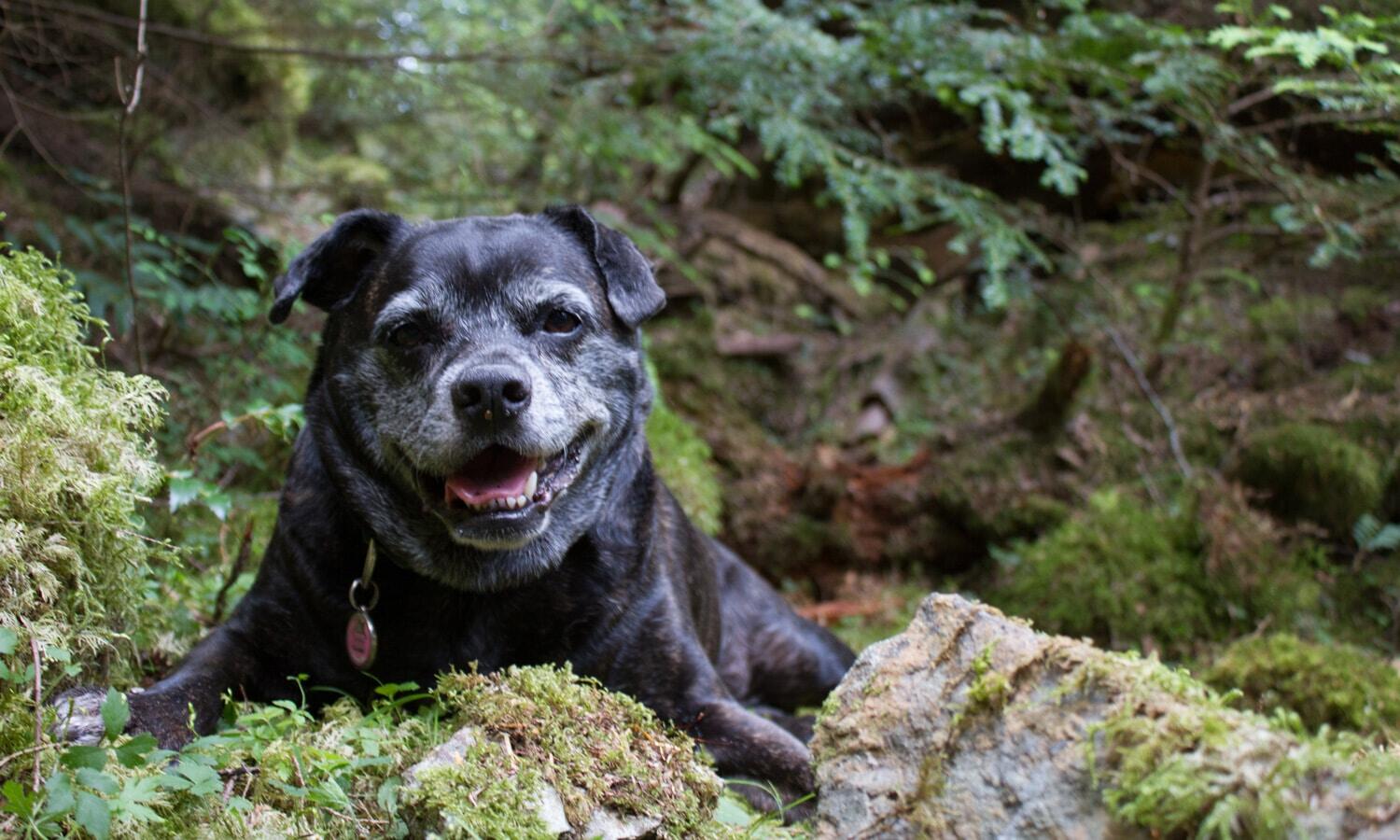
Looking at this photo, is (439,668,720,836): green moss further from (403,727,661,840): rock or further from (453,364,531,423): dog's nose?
(453,364,531,423): dog's nose

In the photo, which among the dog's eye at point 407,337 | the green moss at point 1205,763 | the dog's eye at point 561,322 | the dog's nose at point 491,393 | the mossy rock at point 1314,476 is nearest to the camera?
the green moss at point 1205,763

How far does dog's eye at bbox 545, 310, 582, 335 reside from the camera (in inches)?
142

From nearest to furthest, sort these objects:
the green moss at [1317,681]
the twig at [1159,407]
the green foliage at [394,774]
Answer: the green foliage at [394,774] → the green moss at [1317,681] → the twig at [1159,407]

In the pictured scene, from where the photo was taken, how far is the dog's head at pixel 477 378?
325 centimetres

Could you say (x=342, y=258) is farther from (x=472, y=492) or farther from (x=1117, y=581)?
(x=1117, y=581)

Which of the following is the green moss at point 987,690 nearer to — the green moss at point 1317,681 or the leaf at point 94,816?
the leaf at point 94,816

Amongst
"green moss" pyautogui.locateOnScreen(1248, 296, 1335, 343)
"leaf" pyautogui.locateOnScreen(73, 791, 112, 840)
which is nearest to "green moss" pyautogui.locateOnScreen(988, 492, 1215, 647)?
"green moss" pyautogui.locateOnScreen(1248, 296, 1335, 343)

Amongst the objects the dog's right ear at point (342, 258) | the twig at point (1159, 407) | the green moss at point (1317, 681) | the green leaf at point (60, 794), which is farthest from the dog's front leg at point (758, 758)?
the twig at point (1159, 407)

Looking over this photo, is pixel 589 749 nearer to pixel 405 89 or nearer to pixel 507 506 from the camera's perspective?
pixel 507 506

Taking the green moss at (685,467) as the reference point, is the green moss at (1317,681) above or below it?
above

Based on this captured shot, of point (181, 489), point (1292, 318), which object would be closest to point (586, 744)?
point (181, 489)

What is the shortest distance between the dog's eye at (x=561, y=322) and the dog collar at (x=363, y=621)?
0.96 meters

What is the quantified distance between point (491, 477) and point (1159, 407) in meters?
5.89

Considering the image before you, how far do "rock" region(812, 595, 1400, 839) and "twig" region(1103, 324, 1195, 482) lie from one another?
5.35 metres
